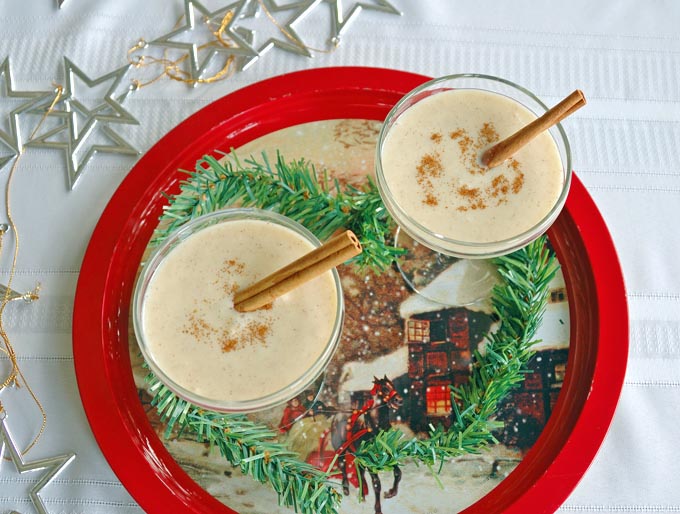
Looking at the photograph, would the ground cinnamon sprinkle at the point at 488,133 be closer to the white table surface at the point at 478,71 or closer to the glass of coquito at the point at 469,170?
the glass of coquito at the point at 469,170

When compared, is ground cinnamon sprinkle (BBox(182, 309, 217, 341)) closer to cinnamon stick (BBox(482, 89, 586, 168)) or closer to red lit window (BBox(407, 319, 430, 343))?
red lit window (BBox(407, 319, 430, 343))

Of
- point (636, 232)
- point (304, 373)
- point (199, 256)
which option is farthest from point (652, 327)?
point (199, 256)

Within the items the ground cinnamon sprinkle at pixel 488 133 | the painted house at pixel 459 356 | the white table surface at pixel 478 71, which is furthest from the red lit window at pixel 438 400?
the ground cinnamon sprinkle at pixel 488 133

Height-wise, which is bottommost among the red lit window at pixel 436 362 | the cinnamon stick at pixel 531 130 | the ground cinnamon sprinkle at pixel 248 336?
the red lit window at pixel 436 362

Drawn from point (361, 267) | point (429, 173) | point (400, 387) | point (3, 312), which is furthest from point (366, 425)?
point (3, 312)

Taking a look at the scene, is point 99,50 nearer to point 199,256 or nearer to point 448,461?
point 199,256

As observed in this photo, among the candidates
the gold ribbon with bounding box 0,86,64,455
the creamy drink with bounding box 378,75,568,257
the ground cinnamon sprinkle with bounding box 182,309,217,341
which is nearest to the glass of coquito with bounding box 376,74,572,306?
the creamy drink with bounding box 378,75,568,257
